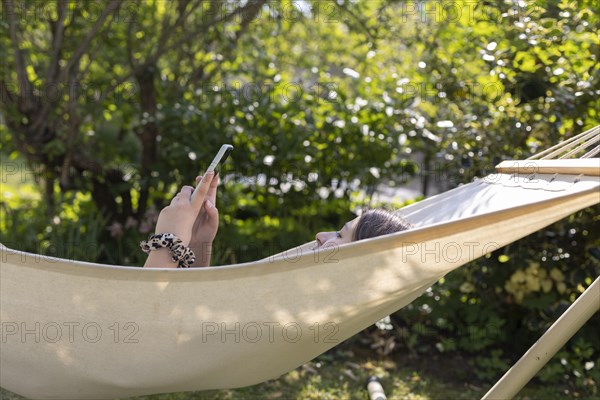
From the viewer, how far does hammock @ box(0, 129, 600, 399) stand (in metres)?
1.78

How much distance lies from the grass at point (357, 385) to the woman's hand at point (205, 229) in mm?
659

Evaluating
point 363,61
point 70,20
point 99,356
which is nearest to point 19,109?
point 70,20

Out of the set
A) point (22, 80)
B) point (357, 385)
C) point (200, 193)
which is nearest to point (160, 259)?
point (200, 193)

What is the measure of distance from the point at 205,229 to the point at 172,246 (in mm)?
264

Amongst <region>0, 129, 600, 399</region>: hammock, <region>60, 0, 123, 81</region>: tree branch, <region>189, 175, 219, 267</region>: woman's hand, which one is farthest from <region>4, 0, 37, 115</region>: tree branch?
<region>0, 129, 600, 399</region>: hammock

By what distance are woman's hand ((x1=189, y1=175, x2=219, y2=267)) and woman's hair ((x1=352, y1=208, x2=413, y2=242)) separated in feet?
1.46

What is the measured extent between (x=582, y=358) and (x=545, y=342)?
4.60ft

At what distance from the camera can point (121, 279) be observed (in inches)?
70.6

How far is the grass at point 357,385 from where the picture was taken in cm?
288

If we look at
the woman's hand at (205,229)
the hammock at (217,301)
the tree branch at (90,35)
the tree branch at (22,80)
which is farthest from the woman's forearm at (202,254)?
the tree branch at (22,80)

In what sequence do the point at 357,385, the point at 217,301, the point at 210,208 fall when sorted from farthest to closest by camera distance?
the point at 357,385
the point at 210,208
the point at 217,301

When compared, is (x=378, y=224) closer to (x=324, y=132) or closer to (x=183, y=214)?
(x=183, y=214)

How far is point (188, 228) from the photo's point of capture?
2229 millimetres

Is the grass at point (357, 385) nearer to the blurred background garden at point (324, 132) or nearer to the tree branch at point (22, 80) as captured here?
the blurred background garden at point (324, 132)
